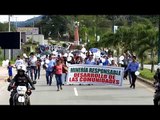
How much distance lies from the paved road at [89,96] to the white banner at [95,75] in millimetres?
339

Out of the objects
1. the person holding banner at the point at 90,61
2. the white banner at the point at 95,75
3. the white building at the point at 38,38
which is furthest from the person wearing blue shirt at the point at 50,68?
the white building at the point at 38,38

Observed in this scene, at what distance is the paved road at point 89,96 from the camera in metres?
18.4

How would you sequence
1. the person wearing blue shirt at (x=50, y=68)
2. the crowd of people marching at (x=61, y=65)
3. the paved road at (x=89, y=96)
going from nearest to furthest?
the paved road at (x=89, y=96), the crowd of people marching at (x=61, y=65), the person wearing blue shirt at (x=50, y=68)

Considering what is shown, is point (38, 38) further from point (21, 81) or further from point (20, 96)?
point (20, 96)

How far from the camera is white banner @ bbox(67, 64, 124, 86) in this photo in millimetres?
24759

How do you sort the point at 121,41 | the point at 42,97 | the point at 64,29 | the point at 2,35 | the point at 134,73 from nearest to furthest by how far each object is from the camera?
the point at 42,97 → the point at 134,73 → the point at 2,35 → the point at 121,41 → the point at 64,29

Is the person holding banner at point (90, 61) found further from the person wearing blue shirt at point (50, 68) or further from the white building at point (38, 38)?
the white building at point (38, 38)

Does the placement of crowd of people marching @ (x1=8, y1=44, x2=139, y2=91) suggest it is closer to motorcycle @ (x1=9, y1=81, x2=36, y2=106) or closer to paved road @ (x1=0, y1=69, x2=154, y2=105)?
paved road @ (x1=0, y1=69, x2=154, y2=105)

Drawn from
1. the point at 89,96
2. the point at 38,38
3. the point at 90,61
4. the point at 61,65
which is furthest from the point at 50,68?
the point at 38,38

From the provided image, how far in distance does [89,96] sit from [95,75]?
4652mm

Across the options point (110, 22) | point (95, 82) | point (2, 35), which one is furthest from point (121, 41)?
point (110, 22)
